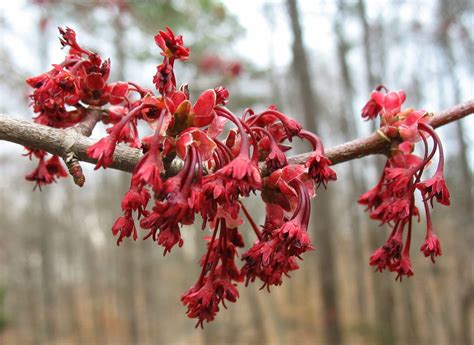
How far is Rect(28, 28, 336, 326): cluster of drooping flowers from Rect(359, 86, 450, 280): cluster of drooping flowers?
0.28 metres

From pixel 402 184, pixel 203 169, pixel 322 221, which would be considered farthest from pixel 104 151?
pixel 322 221

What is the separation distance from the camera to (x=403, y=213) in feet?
4.45

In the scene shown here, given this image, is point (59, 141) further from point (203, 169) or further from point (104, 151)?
point (203, 169)

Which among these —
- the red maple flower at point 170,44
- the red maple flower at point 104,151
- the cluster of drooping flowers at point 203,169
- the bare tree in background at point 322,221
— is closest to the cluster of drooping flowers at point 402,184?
the cluster of drooping flowers at point 203,169

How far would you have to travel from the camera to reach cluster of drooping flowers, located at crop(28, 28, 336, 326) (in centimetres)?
107

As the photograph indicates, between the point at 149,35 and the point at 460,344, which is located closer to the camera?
the point at 460,344

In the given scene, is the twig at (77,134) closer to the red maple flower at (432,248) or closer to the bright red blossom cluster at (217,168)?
the bright red blossom cluster at (217,168)

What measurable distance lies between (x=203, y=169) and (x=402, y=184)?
57cm

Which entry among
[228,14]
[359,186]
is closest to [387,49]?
[359,186]

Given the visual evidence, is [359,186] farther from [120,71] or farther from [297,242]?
[297,242]

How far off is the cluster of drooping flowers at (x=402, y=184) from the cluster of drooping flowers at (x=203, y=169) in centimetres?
28

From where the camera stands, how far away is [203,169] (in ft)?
4.22

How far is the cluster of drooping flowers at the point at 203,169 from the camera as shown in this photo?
107cm

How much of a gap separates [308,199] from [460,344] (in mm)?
8372
